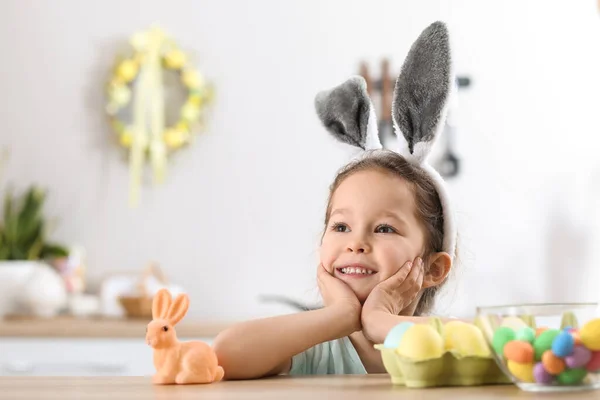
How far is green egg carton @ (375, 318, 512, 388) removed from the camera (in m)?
0.74

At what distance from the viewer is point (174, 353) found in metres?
0.88

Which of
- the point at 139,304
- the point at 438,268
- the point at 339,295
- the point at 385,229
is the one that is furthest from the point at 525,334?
the point at 139,304

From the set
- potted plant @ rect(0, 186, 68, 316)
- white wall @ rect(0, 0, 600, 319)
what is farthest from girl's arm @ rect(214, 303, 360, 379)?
white wall @ rect(0, 0, 600, 319)

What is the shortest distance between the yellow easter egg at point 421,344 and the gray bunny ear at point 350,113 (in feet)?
2.06

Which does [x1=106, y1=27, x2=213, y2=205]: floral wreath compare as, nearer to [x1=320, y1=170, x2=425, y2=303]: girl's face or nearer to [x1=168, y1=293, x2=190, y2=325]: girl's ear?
[x1=320, y1=170, x2=425, y2=303]: girl's face

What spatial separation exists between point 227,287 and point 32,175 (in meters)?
0.87

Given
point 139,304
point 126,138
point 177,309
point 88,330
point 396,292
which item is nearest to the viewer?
point 177,309

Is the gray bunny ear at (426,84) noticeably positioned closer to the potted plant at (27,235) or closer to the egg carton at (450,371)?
the egg carton at (450,371)

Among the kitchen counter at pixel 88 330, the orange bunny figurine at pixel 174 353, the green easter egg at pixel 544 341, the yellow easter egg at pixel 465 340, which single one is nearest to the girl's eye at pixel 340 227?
the orange bunny figurine at pixel 174 353

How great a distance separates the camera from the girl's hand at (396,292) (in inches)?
42.6

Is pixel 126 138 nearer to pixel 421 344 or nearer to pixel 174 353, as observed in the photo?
pixel 174 353

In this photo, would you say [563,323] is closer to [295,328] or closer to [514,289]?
[295,328]

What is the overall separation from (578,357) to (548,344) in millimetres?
25

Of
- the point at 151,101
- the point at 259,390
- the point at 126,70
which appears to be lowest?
the point at 259,390
